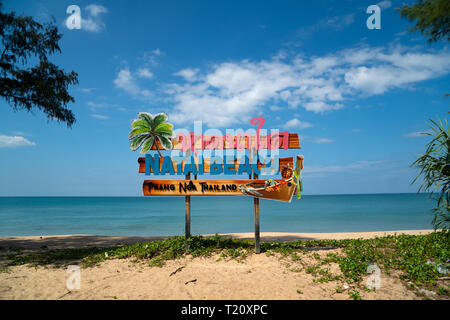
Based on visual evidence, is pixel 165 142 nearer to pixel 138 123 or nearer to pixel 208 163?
pixel 138 123

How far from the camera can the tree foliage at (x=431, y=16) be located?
9.23 m

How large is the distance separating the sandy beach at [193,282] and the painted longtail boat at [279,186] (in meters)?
1.96

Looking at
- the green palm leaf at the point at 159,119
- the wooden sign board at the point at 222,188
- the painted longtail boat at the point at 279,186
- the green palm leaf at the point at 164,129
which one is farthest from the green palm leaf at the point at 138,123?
the painted longtail boat at the point at 279,186

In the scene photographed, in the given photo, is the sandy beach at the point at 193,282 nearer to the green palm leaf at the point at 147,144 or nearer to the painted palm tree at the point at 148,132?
the green palm leaf at the point at 147,144

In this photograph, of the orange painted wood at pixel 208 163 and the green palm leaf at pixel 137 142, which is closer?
the orange painted wood at pixel 208 163

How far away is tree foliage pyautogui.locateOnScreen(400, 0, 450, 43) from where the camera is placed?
9234mm

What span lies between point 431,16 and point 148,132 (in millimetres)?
12060

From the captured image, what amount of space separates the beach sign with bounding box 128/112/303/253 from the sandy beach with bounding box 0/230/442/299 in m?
1.55

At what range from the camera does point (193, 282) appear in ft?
19.7

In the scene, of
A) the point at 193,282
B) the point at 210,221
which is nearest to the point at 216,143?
the point at 193,282

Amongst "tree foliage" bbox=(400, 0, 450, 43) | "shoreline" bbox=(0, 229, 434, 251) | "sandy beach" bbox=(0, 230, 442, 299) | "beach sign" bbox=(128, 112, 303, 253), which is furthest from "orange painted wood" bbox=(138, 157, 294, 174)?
"tree foliage" bbox=(400, 0, 450, 43)

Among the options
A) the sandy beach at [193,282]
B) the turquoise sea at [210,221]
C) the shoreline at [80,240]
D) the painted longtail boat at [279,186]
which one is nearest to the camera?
the sandy beach at [193,282]
